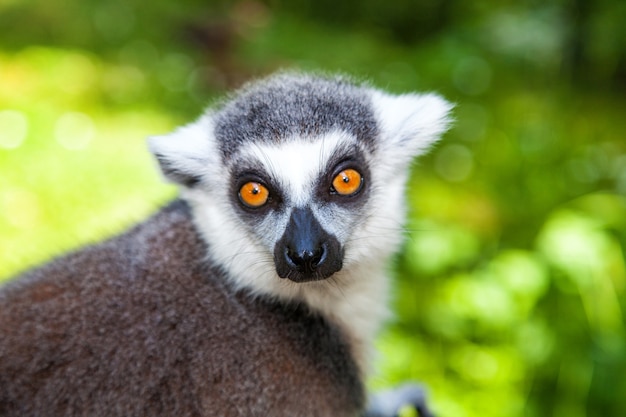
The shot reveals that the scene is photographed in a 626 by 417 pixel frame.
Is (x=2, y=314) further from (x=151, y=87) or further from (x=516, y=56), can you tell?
(x=516, y=56)

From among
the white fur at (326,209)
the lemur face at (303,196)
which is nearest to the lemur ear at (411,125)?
the white fur at (326,209)

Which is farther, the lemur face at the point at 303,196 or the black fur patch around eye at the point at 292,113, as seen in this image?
the black fur patch around eye at the point at 292,113

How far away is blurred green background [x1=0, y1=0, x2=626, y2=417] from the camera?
11.1ft

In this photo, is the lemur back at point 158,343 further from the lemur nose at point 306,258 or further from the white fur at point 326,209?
the lemur nose at point 306,258

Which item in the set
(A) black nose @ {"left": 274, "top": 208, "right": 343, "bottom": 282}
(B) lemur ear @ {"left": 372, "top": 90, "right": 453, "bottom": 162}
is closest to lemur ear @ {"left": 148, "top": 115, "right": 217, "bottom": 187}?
(A) black nose @ {"left": 274, "top": 208, "right": 343, "bottom": 282}

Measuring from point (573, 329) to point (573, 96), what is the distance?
13.7 feet

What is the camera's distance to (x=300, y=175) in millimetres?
2160

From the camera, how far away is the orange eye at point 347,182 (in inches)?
88.2

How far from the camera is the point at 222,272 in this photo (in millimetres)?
2312

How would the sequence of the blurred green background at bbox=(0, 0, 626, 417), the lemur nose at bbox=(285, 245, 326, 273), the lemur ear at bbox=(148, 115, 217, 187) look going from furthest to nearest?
the blurred green background at bbox=(0, 0, 626, 417) < the lemur ear at bbox=(148, 115, 217, 187) < the lemur nose at bbox=(285, 245, 326, 273)

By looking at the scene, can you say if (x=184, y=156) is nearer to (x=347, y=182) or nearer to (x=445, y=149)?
(x=347, y=182)

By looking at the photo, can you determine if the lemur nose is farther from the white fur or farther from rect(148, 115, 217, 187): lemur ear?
rect(148, 115, 217, 187): lemur ear

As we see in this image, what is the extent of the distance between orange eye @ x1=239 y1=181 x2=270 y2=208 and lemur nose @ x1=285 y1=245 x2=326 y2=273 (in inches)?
10.4

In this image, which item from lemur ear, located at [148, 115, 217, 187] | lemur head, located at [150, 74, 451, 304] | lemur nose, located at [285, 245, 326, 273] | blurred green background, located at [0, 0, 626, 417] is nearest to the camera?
lemur nose, located at [285, 245, 326, 273]
